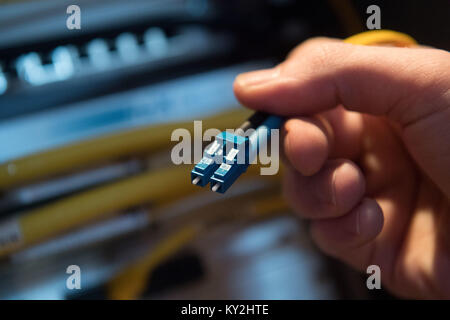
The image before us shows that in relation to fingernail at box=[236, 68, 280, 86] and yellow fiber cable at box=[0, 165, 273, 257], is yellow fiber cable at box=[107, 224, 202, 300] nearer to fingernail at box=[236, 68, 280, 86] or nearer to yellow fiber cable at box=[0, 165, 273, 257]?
yellow fiber cable at box=[0, 165, 273, 257]

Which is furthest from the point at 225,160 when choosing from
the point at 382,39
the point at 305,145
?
the point at 382,39

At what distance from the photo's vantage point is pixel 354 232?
1.86ft

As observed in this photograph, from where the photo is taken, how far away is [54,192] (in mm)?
712

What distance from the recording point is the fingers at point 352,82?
516 mm

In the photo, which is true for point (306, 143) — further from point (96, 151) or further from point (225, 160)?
point (96, 151)

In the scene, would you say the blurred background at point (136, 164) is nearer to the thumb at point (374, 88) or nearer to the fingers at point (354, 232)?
the fingers at point (354, 232)

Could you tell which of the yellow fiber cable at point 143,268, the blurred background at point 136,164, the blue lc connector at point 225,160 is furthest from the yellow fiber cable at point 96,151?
the blue lc connector at point 225,160

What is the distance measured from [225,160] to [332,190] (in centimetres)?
18

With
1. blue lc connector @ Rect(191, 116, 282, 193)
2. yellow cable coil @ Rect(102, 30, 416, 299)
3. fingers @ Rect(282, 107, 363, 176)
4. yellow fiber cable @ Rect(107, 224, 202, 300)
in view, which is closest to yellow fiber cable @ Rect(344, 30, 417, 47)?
yellow cable coil @ Rect(102, 30, 416, 299)

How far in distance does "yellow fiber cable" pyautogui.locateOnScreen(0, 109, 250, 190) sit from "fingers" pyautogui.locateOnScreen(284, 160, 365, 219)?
0.20 metres

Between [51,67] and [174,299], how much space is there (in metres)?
0.44

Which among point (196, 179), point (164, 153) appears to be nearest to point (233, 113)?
point (164, 153)

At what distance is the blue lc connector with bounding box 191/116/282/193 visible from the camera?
1.36 feet
